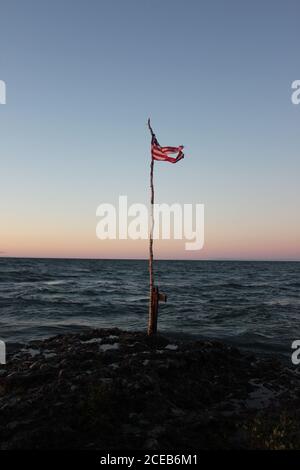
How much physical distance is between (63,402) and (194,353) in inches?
253

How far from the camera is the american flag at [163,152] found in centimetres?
1655

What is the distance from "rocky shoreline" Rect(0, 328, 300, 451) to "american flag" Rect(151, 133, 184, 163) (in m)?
8.38

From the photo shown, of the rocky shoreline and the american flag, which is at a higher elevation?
the american flag

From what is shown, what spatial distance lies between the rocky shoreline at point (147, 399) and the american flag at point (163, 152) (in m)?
8.38

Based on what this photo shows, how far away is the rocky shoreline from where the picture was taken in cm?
916
